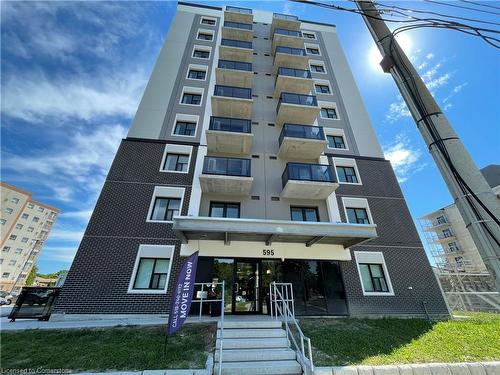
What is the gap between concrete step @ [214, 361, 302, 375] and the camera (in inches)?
199

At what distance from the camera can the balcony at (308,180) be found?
40.5 ft

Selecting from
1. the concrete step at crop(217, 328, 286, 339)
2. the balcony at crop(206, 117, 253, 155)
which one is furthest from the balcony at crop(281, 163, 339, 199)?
the concrete step at crop(217, 328, 286, 339)

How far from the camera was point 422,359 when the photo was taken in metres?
5.80

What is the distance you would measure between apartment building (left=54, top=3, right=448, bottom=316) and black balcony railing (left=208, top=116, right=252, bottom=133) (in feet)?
0.29

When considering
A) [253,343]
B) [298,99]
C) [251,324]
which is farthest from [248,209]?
[298,99]

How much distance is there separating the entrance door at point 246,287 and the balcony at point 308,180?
459 cm

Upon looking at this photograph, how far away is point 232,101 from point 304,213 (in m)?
9.01

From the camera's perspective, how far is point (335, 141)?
54.6ft

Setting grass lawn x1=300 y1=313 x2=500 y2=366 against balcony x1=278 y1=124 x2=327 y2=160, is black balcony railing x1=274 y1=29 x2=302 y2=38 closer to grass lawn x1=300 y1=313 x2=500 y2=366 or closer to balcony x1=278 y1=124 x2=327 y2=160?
balcony x1=278 y1=124 x2=327 y2=160

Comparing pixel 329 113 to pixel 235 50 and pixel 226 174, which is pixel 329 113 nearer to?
pixel 235 50

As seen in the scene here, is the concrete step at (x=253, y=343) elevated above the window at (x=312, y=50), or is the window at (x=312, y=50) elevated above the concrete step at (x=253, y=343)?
the window at (x=312, y=50)

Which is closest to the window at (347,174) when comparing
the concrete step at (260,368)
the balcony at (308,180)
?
the balcony at (308,180)

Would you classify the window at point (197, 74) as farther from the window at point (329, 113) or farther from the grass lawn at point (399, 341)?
the grass lawn at point (399, 341)

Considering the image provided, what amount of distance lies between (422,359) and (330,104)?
56.3 ft
